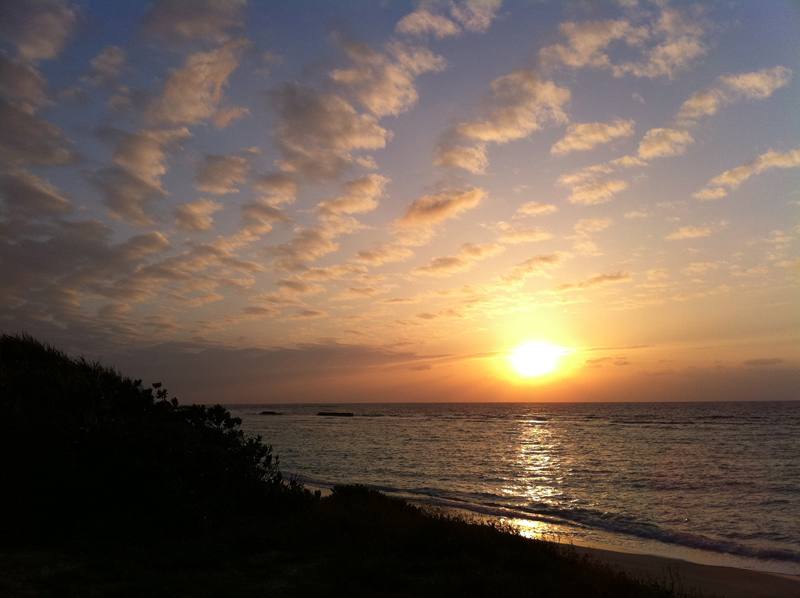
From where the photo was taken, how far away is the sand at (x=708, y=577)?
498 inches

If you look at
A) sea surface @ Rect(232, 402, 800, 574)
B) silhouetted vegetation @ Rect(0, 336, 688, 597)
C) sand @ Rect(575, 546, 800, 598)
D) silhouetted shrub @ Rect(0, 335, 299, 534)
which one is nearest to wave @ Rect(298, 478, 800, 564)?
sea surface @ Rect(232, 402, 800, 574)

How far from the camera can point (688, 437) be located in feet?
212

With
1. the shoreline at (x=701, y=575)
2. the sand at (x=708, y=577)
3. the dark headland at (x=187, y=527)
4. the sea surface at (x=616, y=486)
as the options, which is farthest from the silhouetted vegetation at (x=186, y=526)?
the sea surface at (x=616, y=486)

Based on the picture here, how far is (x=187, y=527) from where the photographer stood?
11938 mm

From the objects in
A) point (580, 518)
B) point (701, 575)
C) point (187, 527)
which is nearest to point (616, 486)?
point (580, 518)

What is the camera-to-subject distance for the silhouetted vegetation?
29.6 feet

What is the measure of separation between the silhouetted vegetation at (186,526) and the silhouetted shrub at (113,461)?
35 mm

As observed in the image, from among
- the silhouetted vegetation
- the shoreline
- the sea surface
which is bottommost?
the sea surface

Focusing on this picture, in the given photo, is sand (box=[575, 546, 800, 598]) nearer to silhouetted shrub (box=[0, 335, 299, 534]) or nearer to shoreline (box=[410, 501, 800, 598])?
shoreline (box=[410, 501, 800, 598])

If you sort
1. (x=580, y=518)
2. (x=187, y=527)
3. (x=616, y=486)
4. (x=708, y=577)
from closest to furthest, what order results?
(x=187, y=527) < (x=708, y=577) < (x=580, y=518) < (x=616, y=486)

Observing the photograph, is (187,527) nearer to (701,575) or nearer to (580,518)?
(701,575)

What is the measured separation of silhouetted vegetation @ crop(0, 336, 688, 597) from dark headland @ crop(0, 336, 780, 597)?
0.03 metres

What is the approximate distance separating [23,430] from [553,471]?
102 feet

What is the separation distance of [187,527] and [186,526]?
4cm
